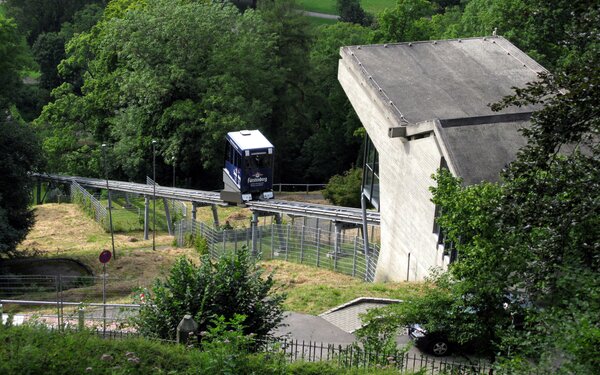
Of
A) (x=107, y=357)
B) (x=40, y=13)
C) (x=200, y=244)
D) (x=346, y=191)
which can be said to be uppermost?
(x=40, y=13)

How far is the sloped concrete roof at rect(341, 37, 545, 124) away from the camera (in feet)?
108

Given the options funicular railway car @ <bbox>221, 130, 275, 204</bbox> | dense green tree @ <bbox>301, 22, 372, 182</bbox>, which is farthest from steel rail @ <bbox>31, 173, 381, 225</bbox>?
dense green tree @ <bbox>301, 22, 372, 182</bbox>

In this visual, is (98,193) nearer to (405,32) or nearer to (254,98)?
(254,98)

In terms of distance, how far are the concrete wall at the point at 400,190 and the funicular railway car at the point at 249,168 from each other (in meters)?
7.58

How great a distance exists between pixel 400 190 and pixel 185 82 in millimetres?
26610

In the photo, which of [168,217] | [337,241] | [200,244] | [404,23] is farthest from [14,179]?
[404,23]

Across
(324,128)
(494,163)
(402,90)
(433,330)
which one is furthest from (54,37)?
(433,330)

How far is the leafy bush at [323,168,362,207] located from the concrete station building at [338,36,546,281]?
1445cm

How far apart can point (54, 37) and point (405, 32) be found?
3651 cm

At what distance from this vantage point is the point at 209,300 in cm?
1894

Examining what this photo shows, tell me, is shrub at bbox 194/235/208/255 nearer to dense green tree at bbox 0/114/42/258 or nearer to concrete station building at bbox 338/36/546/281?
dense green tree at bbox 0/114/42/258

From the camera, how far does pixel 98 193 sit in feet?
185

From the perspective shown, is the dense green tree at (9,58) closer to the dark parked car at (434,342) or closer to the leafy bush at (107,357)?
the dark parked car at (434,342)

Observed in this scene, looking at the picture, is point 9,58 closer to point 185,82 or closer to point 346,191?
point 185,82
